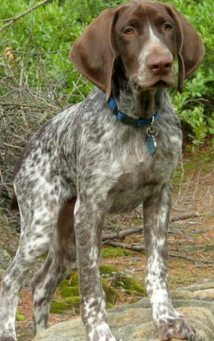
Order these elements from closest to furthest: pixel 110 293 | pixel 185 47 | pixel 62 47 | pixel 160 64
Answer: pixel 160 64
pixel 185 47
pixel 110 293
pixel 62 47

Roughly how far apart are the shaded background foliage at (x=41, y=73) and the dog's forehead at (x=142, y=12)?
272 cm

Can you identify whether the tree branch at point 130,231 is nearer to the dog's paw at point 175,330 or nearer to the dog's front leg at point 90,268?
the dog's front leg at point 90,268

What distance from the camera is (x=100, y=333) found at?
5.55 m

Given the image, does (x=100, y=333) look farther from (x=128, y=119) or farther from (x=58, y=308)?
(x=58, y=308)

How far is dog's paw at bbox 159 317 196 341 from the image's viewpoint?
18.0 ft

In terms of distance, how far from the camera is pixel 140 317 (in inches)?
235

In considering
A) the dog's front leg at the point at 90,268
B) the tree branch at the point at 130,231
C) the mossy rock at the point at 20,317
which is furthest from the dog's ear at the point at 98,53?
the tree branch at the point at 130,231

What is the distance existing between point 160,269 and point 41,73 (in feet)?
13.5

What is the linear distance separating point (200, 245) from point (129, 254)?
72cm

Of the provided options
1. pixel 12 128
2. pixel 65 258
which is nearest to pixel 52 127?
pixel 65 258

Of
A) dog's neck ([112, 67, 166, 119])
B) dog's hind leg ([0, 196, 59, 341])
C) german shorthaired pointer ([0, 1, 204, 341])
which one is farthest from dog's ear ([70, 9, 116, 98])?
dog's hind leg ([0, 196, 59, 341])

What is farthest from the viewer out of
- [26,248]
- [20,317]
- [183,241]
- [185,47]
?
[183,241]

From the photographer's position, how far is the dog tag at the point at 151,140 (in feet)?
18.7

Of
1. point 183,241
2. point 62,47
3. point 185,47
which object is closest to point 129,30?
point 185,47
